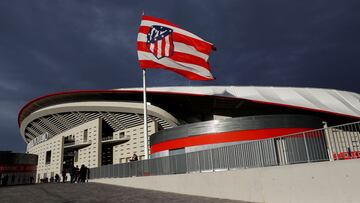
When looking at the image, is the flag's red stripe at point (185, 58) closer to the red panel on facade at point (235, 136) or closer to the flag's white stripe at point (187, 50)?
the flag's white stripe at point (187, 50)

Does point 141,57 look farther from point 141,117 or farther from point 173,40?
point 141,117

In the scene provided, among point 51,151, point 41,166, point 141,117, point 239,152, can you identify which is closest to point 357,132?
point 239,152

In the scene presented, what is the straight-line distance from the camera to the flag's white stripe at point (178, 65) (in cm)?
1775

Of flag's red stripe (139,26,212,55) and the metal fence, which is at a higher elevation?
flag's red stripe (139,26,212,55)

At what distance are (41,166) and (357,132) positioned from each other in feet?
192

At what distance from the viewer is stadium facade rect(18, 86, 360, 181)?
34344 mm

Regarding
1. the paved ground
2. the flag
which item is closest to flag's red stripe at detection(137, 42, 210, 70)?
the flag

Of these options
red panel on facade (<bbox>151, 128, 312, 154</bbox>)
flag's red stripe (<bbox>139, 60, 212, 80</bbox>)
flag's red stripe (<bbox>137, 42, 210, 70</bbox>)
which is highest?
flag's red stripe (<bbox>137, 42, 210, 70</bbox>)

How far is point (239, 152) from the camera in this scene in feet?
35.2

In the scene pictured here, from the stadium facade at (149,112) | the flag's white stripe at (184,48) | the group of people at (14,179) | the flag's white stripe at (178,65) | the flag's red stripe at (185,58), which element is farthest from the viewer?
the stadium facade at (149,112)

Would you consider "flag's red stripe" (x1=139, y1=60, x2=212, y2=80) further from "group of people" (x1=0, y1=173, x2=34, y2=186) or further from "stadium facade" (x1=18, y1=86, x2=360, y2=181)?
"group of people" (x1=0, y1=173, x2=34, y2=186)

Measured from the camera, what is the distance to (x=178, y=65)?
17953 millimetres

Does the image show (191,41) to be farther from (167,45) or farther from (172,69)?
(172,69)

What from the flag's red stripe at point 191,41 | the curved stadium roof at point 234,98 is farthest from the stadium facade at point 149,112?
the flag's red stripe at point 191,41
